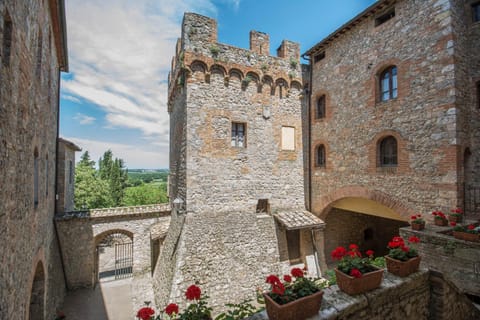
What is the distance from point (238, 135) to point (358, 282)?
6941mm

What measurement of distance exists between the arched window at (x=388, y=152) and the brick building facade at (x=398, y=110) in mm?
35

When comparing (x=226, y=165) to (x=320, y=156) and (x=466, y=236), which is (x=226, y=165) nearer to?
(x=320, y=156)

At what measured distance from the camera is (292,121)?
10.5 meters

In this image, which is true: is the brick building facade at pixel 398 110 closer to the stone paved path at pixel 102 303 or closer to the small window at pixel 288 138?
the small window at pixel 288 138

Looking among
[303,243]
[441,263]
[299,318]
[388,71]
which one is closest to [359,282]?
[299,318]

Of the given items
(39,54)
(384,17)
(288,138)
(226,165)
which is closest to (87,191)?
(226,165)

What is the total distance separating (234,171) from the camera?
9.16 meters

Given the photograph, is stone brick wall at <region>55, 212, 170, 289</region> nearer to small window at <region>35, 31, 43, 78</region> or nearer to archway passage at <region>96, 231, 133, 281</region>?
archway passage at <region>96, 231, 133, 281</region>

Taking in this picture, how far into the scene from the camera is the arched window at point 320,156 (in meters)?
10.5

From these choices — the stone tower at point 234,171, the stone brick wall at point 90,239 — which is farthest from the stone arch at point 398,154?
the stone brick wall at point 90,239

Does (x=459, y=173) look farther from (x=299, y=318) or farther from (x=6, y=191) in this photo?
(x=6, y=191)

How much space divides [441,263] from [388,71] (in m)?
6.36

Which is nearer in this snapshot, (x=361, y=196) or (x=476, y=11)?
(x=476, y=11)

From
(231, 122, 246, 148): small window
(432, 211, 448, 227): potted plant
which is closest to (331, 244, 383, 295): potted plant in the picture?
(432, 211, 448, 227): potted plant
